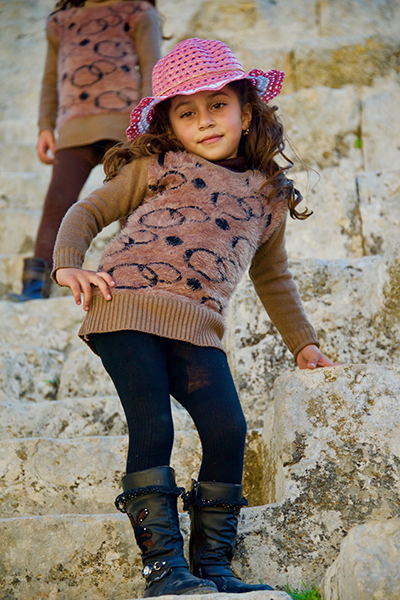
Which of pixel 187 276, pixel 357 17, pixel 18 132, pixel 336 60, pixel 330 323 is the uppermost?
pixel 357 17

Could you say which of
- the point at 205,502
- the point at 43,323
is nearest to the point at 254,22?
the point at 43,323

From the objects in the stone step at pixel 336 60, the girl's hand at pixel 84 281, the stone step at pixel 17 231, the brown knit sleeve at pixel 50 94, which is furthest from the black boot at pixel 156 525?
the stone step at pixel 336 60

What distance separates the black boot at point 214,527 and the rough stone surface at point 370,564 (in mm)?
264

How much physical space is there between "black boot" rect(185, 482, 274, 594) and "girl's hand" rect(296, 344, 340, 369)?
0.49m

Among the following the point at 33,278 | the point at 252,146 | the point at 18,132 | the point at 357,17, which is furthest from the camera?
the point at 357,17

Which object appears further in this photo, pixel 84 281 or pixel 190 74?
pixel 190 74

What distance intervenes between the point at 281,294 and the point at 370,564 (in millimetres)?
Result: 877

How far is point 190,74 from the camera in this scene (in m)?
1.68

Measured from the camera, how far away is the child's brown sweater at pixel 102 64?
2.70 meters

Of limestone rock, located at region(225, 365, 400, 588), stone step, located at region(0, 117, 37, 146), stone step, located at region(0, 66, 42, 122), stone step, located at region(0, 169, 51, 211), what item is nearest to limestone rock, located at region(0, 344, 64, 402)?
limestone rock, located at region(225, 365, 400, 588)

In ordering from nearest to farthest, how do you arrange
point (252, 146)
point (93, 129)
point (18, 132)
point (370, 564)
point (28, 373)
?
point (370, 564)
point (252, 146)
point (28, 373)
point (93, 129)
point (18, 132)

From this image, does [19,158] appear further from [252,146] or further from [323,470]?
[323,470]

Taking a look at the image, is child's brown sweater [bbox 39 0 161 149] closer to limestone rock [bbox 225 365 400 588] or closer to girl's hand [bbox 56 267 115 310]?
girl's hand [bbox 56 267 115 310]

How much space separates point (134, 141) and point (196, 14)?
4.47 meters
